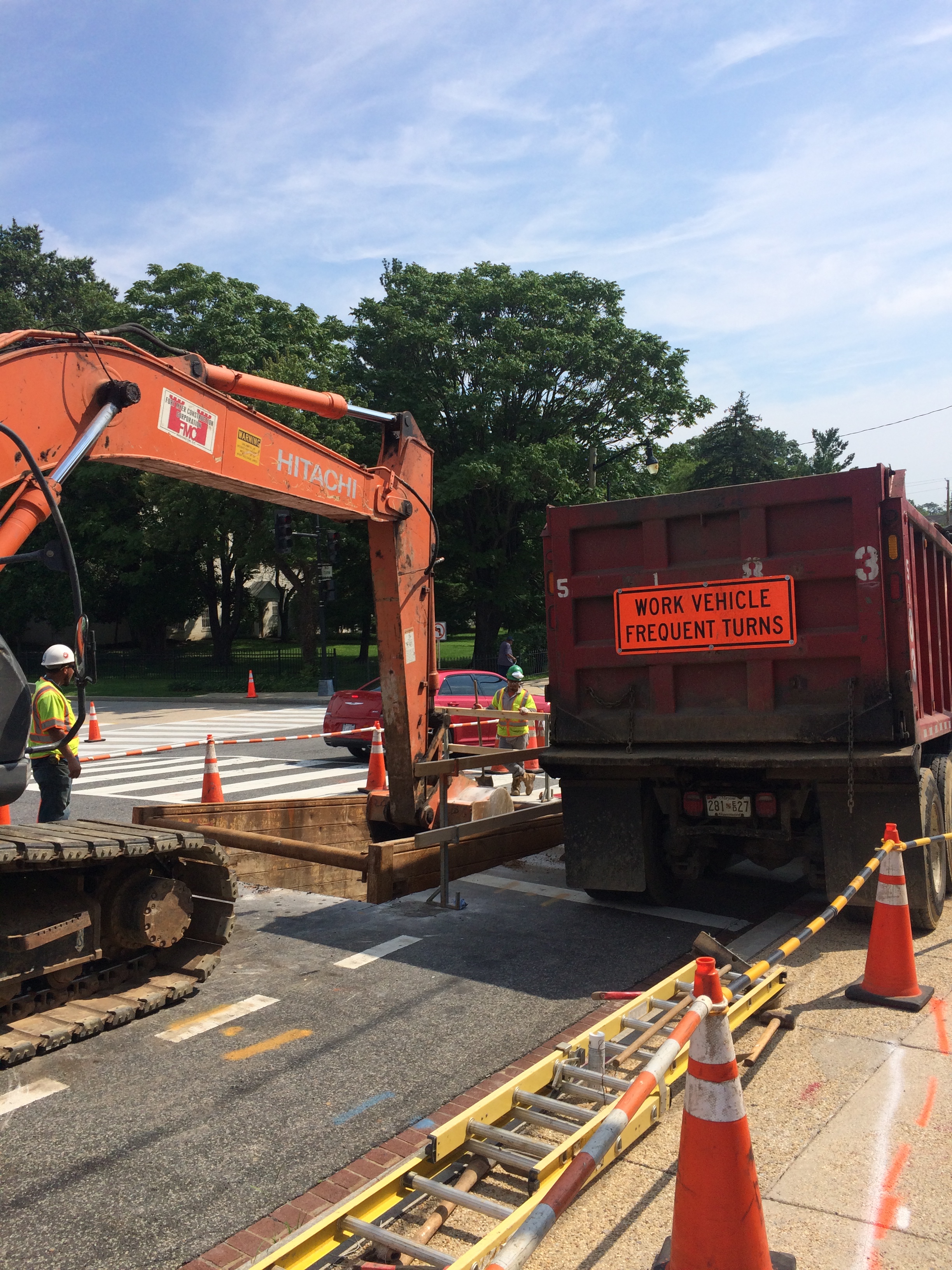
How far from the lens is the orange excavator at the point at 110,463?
5047mm

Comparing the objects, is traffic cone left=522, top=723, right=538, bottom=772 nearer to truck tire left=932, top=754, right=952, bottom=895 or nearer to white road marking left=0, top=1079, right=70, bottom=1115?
truck tire left=932, top=754, right=952, bottom=895

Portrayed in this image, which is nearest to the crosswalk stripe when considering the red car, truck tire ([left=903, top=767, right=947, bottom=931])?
the red car

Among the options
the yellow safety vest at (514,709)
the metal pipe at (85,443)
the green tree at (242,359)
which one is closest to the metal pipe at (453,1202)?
the metal pipe at (85,443)

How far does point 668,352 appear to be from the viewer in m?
36.7

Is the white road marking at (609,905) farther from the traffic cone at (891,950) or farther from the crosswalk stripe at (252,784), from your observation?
the crosswalk stripe at (252,784)

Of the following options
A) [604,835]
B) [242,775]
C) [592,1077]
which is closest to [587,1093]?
[592,1077]

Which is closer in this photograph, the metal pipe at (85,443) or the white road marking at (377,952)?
the metal pipe at (85,443)

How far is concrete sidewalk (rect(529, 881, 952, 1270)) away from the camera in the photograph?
343cm

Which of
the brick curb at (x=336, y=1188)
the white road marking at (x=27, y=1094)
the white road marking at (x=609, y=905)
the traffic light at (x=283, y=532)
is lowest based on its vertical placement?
the white road marking at (x=609, y=905)

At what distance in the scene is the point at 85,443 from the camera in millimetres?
5562

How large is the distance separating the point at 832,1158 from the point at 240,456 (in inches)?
207

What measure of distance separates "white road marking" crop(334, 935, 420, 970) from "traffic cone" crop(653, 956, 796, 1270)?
3638mm

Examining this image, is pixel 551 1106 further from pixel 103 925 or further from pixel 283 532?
pixel 283 532

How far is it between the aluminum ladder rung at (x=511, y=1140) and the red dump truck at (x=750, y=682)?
135 inches
